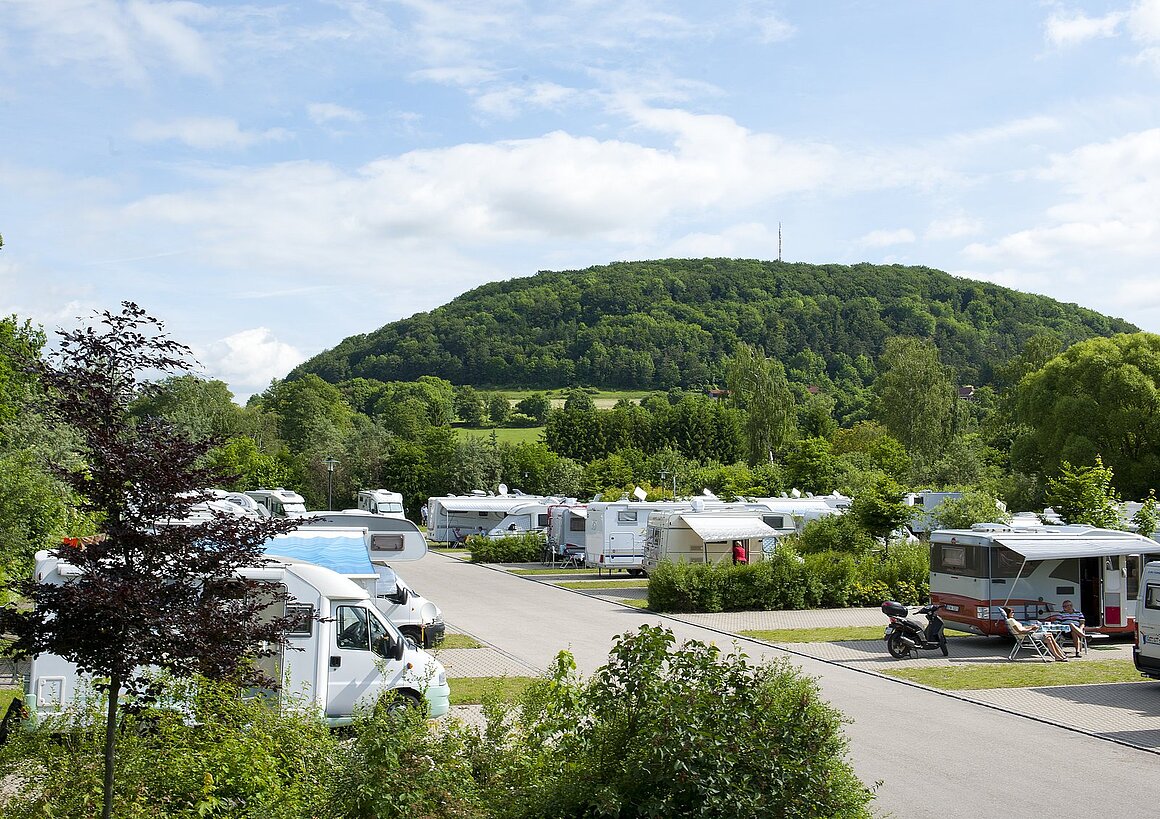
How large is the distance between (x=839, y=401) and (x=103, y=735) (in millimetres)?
100587

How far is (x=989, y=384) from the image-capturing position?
105188 millimetres

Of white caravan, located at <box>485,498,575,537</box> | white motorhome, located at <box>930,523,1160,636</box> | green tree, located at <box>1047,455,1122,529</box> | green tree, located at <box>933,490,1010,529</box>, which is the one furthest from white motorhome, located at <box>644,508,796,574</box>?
white caravan, located at <box>485,498,575,537</box>

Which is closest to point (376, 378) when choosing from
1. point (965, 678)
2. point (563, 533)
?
point (563, 533)

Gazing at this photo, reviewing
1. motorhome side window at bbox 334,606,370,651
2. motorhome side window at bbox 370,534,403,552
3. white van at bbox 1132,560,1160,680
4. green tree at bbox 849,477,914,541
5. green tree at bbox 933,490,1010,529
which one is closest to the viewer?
motorhome side window at bbox 334,606,370,651

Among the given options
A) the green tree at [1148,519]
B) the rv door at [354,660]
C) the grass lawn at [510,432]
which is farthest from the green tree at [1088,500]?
the grass lawn at [510,432]

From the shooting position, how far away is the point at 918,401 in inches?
2416

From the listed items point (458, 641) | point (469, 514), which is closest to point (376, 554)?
point (458, 641)

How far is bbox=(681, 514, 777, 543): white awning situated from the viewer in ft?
88.9

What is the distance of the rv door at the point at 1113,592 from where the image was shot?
18578mm

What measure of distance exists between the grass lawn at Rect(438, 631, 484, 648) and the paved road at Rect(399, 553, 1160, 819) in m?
0.35

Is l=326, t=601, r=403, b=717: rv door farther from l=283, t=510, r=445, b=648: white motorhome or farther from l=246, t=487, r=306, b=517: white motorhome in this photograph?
l=246, t=487, r=306, b=517: white motorhome

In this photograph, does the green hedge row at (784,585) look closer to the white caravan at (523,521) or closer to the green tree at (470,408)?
the white caravan at (523,521)

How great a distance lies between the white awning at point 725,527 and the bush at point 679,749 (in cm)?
2045

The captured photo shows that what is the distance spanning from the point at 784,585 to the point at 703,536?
316cm
